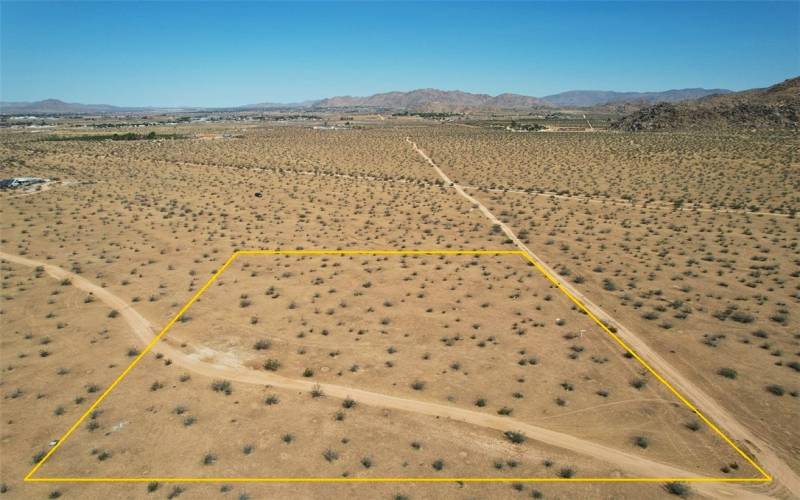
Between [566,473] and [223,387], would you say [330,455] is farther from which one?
[566,473]

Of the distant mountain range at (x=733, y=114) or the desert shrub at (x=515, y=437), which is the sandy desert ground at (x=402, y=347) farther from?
the distant mountain range at (x=733, y=114)

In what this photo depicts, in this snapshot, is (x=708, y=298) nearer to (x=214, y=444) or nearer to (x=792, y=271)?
(x=792, y=271)

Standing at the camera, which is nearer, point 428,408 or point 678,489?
point 678,489

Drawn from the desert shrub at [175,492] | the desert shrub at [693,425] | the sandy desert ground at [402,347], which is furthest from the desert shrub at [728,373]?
the desert shrub at [175,492]

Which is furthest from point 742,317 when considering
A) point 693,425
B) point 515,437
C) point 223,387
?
point 223,387

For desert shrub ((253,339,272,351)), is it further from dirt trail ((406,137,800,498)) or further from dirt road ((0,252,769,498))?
dirt trail ((406,137,800,498))

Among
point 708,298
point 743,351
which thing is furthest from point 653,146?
point 743,351
